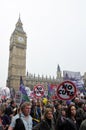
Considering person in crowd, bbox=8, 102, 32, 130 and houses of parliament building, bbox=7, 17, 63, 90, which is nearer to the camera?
person in crowd, bbox=8, 102, 32, 130

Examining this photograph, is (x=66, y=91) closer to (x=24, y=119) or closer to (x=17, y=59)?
(x=24, y=119)

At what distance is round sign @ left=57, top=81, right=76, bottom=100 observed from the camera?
6.78 metres

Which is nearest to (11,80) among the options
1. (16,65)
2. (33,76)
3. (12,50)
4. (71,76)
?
(16,65)

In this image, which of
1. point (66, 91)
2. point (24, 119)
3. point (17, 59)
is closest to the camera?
point (24, 119)

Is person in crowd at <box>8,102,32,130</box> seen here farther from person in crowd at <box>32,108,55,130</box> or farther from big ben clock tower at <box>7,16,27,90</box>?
big ben clock tower at <box>7,16,27,90</box>

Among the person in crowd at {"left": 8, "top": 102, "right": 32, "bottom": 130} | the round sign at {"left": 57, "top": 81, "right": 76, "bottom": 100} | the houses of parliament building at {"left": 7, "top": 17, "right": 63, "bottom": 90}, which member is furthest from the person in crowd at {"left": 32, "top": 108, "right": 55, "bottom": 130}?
the houses of parliament building at {"left": 7, "top": 17, "right": 63, "bottom": 90}

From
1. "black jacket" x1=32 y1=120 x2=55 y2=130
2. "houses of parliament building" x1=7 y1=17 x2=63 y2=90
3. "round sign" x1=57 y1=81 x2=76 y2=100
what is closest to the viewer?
"black jacket" x1=32 y1=120 x2=55 y2=130

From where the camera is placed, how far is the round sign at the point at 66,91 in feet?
22.2

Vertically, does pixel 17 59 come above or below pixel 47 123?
above

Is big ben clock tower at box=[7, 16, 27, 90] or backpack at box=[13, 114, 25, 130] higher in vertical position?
big ben clock tower at box=[7, 16, 27, 90]

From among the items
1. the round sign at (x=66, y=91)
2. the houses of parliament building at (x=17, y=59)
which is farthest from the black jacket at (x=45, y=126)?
the houses of parliament building at (x=17, y=59)

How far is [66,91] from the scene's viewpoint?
685 cm

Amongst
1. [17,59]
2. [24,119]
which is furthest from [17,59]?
[24,119]

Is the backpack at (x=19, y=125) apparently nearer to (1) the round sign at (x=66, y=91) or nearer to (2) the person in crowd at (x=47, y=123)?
(2) the person in crowd at (x=47, y=123)
